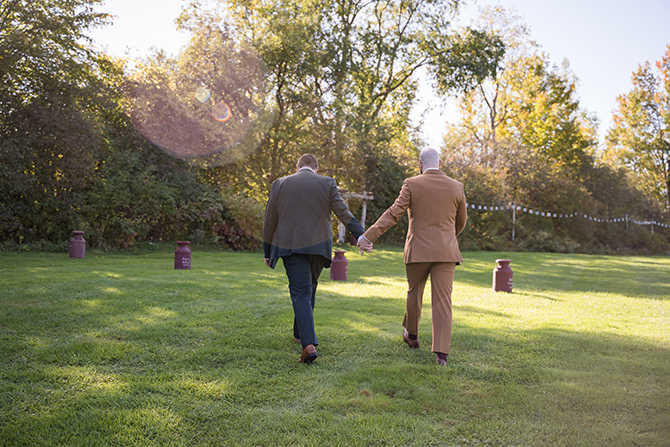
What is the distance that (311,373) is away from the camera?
13.4ft

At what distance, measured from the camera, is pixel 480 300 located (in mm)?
8500

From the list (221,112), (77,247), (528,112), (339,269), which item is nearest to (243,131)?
(221,112)

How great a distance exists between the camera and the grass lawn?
2998mm

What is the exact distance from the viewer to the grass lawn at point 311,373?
3.00m

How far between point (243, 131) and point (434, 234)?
16499 millimetres

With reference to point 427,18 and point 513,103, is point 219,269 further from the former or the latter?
point 513,103

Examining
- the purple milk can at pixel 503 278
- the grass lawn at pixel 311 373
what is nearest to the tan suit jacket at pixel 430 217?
the grass lawn at pixel 311 373

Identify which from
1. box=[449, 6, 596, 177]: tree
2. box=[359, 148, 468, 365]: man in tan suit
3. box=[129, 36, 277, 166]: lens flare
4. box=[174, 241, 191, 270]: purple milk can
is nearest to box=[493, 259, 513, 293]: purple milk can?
box=[359, 148, 468, 365]: man in tan suit

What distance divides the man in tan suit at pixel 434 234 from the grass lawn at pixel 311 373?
1.50ft

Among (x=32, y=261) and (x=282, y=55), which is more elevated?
(x=282, y=55)

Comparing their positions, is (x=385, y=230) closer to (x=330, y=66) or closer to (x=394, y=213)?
(x=394, y=213)

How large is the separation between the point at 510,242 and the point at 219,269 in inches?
795

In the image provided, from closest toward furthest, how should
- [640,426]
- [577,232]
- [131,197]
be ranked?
[640,426], [131,197], [577,232]

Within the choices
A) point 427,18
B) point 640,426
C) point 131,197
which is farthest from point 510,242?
point 640,426
